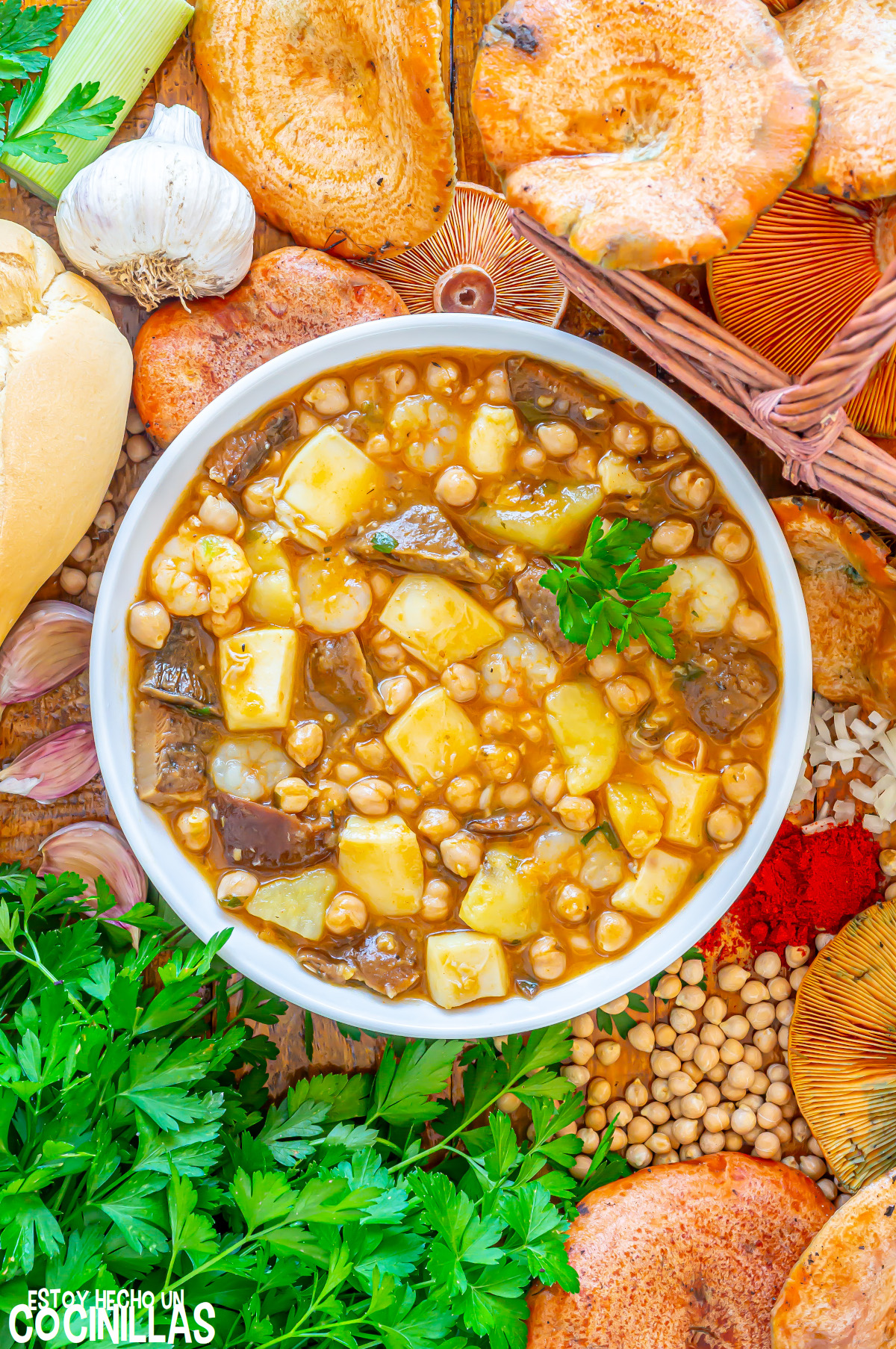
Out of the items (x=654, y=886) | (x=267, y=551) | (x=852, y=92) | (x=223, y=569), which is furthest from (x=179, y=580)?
(x=852, y=92)

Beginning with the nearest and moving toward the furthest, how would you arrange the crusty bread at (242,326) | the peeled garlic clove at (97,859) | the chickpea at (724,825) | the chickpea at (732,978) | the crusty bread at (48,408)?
the crusty bread at (48,408), the chickpea at (724,825), the crusty bread at (242,326), the peeled garlic clove at (97,859), the chickpea at (732,978)

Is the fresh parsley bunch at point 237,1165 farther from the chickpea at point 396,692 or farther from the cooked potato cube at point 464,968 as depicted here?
the chickpea at point 396,692

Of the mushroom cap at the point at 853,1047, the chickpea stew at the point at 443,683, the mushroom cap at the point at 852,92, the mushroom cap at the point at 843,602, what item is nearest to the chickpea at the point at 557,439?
the chickpea stew at the point at 443,683

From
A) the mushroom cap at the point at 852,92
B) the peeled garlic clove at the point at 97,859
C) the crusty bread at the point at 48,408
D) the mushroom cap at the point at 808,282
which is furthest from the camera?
the peeled garlic clove at the point at 97,859

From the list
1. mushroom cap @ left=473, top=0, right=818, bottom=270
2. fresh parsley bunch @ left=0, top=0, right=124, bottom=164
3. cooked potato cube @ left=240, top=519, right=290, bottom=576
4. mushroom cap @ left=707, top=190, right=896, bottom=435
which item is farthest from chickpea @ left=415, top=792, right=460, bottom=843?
fresh parsley bunch @ left=0, top=0, right=124, bottom=164

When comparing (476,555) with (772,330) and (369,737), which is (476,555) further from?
(772,330)

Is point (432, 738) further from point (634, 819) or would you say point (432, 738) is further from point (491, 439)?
point (491, 439)
